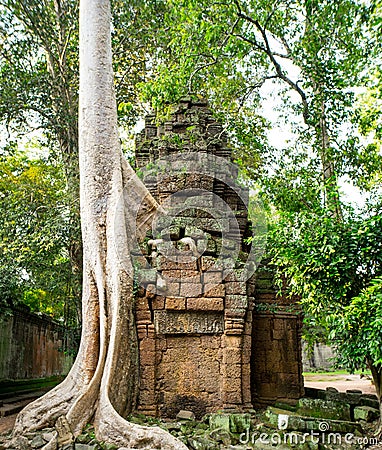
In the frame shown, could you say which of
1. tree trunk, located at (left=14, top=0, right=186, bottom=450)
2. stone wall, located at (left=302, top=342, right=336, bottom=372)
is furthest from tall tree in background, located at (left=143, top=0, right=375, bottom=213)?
stone wall, located at (left=302, top=342, right=336, bottom=372)

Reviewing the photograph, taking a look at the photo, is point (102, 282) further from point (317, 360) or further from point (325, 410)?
point (317, 360)

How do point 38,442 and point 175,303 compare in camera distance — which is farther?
point 175,303

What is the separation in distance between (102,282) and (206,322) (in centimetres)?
126

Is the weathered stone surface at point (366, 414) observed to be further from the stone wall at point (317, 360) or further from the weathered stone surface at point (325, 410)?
the stone wall at point (317, 360)

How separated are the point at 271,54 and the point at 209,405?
18.3ft

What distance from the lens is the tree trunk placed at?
15.3ft

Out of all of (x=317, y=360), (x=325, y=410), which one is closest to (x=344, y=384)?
(x=317, y=360)

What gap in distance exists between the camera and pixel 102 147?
20.4ft

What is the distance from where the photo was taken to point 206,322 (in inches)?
215

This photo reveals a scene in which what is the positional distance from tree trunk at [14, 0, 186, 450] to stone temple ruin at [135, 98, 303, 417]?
238mm

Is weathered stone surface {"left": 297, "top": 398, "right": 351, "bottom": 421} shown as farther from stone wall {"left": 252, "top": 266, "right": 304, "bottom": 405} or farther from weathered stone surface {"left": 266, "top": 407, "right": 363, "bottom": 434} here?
stone wall {"left": 252, "top": 266, "right": 304, "bottom": 405}

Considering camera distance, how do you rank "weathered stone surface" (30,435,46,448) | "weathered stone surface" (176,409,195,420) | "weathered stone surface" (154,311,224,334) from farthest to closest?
"weathered stone surface" (154,311,224,334) → "weathered stone surface" (176,409,195,420) → "weathered stone surface" (30,435,46,448)

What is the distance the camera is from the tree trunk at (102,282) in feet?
15.3

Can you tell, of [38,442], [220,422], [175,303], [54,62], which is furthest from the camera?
[54,62]
